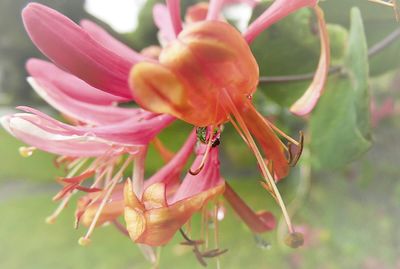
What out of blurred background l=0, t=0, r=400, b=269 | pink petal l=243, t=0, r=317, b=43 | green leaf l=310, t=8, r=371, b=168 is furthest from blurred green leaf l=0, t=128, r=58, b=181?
pink petal l=243, t=0, r=317, b=43

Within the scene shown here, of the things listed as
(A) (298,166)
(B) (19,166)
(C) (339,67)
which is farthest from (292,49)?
(B) (19,166)

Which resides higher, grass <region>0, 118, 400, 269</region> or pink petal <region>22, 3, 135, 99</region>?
pink petal <region>22, 3, 135, 99</region>

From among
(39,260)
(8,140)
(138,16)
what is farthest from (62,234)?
(138,16)

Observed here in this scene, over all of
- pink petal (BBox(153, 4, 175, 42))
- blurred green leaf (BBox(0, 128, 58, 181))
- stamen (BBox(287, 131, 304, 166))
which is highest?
pink petal (BBox(153, 4, 175, 42))

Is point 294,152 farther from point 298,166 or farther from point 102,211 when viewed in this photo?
point 298,166

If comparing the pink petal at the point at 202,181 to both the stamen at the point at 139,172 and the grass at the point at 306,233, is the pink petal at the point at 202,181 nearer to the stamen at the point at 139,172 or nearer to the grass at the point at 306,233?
the stamen at the point at 139,172

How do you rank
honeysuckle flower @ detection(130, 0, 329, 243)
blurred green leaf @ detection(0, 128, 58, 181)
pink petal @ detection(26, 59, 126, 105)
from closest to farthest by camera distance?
honeysuckle flower @ detection(130, 0, 329, 243) < pink petal @ detection(26, 59, 126, 105) < blurred green leaf @ detection(0, 128, 58, 181)

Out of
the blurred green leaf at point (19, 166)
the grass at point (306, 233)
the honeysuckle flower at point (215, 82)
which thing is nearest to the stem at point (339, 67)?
the honeysuckle flower at point (215, 82)

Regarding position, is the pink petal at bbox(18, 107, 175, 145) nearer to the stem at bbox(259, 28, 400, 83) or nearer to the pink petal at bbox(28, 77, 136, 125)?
the pink petal at bbox(28, 77, 136, 125)

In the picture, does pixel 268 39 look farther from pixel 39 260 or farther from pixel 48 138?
pixel 39 260
